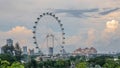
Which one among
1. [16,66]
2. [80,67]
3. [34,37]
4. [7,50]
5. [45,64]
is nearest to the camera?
[16,66]

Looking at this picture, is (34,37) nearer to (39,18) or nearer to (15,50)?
(39,18)

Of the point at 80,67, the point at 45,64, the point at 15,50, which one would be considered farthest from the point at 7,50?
the point at 80,67

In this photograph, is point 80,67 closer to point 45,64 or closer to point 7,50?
point 45,64

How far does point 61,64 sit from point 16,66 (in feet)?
271

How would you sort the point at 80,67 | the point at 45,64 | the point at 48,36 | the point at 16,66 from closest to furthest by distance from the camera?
1. the point at 16,66
2. the point at 80,67
3. the point at 48,36
4. the point at 45,64

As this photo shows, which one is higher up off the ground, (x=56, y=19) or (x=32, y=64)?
(x=56, y=19)

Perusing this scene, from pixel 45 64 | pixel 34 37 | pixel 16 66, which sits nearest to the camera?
pixel 16 66

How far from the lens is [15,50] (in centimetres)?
14500

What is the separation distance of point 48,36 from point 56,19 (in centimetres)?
472

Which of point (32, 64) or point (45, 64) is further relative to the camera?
point (45, 64)

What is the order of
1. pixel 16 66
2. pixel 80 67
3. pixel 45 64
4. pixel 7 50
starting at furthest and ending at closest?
pixel 7 50 → pixel 45 64 → pixel 80 67 → pixel 16 66

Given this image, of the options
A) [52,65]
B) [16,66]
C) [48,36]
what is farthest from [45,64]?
[16,66]

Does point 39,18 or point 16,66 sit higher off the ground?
point 39,18

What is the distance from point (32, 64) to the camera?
102 m
